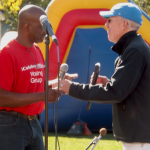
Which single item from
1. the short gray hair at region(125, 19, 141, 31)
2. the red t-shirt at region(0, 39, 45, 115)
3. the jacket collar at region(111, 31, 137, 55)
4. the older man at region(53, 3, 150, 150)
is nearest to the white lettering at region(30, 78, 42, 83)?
the red t-shirt at region(0, 39, 45, 115)

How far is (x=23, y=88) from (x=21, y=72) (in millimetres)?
132

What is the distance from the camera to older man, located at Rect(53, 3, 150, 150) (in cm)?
244

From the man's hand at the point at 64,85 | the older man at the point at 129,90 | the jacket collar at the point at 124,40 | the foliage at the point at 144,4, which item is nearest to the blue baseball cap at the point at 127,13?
the older man at the point at 129,90

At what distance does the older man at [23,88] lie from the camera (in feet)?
8.98

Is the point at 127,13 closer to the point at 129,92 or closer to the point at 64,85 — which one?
the point at 129,92

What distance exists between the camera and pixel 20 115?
2857 mm

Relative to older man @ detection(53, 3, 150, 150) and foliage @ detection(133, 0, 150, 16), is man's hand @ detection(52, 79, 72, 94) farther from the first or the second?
foliage @ detection(133, 0, 150, 16)

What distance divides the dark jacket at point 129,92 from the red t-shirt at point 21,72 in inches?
18.5

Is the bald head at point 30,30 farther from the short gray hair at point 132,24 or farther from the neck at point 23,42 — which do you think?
the short gray hair at point 132,24

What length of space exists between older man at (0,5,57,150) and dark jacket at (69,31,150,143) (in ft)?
1.33

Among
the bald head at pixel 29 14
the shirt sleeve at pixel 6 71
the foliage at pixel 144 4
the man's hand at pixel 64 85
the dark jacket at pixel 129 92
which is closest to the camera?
the dark jacket at pixel 129 92

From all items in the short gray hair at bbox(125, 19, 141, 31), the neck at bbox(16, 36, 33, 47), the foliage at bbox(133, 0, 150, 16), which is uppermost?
the short gray hair at bbox(125, 19, 141, 31)

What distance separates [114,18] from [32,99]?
88 cm

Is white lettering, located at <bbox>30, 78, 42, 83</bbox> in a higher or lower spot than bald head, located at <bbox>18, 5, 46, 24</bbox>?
lower
